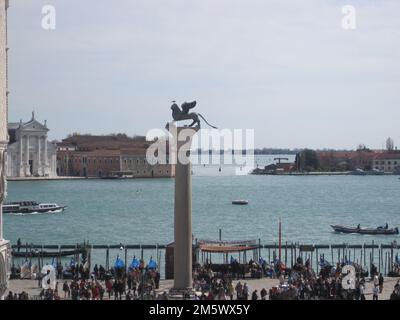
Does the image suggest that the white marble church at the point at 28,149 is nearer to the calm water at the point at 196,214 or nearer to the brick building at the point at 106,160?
the calm water at the point at 196,214

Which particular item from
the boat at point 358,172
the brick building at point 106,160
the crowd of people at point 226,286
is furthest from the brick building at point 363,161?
the crowd of people at point 226,286

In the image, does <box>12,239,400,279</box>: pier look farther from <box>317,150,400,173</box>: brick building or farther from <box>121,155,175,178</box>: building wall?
<box>317,150,400,173</box>: brick building

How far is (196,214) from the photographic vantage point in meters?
42.9

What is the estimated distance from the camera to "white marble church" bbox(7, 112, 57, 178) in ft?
234

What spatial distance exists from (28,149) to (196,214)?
109 feet

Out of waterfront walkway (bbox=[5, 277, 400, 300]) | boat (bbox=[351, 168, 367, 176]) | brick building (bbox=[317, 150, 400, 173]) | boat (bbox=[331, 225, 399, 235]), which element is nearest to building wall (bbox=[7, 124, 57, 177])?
boat (bbox=[351, 168, 367, 176])

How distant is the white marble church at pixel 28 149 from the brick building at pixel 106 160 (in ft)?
18.6

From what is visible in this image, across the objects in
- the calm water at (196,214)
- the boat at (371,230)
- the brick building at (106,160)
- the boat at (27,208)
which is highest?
the brick building at (106,160)

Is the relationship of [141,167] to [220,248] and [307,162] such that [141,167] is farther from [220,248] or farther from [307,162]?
[220,248]

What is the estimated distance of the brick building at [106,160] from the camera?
79250mm

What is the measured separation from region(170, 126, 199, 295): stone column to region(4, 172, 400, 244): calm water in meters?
19.2

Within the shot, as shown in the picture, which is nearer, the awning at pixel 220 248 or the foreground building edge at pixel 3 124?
the foreground building edge at pixel 3 124

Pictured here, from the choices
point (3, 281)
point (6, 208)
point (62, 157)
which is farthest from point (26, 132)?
point (3, 281)
